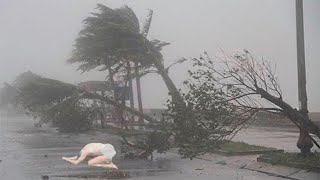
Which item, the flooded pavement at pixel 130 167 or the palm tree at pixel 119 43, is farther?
→ the palm tree at pixel 119 43

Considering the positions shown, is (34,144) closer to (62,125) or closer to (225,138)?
(62,125)

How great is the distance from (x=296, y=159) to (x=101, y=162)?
444 cm

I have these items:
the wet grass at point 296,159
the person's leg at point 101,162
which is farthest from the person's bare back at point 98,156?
the wet grass at point 296,159

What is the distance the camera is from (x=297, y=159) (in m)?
12.4

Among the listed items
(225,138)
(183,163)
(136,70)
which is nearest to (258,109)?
(225,138)

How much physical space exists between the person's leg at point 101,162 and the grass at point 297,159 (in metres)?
3.71

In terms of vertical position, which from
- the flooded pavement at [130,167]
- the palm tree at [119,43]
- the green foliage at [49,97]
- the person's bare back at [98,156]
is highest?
the palm tree at [119,43]

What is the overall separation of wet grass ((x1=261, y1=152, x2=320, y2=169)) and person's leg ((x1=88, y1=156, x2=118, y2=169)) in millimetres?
3697

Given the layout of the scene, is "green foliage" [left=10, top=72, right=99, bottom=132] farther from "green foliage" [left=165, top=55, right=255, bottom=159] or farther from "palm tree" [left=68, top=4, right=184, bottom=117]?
"green foliage" [left=165, top=55, right=255, bottom=159]

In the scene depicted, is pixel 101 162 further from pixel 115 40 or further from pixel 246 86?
pixel 115 40

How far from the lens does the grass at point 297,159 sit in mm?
11898

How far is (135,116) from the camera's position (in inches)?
925

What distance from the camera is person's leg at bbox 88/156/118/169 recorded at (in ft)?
41.0

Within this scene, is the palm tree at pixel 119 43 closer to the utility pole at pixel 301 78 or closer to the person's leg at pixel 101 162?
the person's leg at pixel 101 162
